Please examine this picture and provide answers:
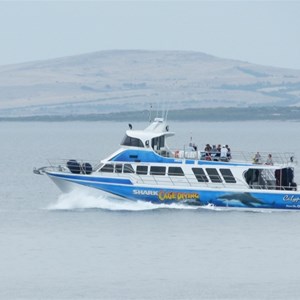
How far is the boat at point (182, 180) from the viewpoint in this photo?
2427 inches

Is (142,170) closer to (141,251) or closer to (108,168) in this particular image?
(108,168)

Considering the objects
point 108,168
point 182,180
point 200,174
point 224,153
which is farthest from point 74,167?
point 224,153

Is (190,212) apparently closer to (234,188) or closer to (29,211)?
(234,188)

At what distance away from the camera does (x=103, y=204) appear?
62.8 meters

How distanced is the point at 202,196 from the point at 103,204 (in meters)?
4.72

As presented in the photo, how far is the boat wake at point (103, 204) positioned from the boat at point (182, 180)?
23 cm

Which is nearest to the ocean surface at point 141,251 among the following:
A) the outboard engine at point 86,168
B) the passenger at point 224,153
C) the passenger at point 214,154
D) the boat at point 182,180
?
the boat at point 182,180

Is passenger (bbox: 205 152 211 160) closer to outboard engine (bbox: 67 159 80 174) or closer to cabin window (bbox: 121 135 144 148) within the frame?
cabin window (bbox: 121 135 144 148)

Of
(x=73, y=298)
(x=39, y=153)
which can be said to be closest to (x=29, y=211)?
(x=73, y=298)

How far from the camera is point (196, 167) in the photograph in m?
62.0

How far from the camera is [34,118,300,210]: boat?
61.7 m

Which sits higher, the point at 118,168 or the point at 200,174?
the point at 118,168

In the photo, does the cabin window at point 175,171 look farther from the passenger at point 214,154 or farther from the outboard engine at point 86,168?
the outboard engine at point 86,168

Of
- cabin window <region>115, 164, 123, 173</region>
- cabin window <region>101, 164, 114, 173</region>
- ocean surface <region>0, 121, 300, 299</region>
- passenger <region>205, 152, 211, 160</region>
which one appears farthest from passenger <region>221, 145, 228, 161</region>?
cabin window <region>101, 164, 114, 173</region>
